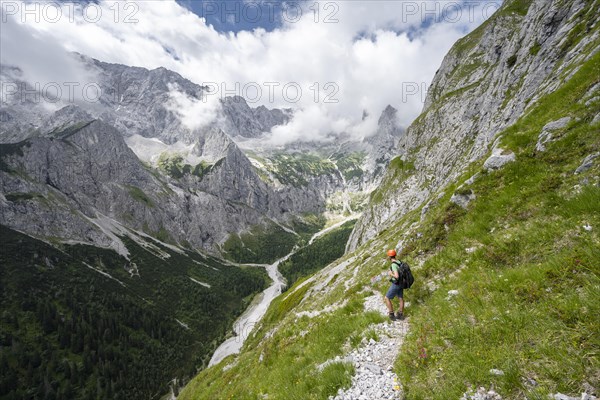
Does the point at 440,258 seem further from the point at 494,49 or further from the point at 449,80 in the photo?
the point at 449,80

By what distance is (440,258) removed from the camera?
1427 cm

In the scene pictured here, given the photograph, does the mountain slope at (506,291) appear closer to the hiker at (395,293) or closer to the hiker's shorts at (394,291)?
the hiker at (395,293)

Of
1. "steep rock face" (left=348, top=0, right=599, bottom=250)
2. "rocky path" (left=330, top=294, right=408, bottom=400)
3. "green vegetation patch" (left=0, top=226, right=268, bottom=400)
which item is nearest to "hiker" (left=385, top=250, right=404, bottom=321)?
"rocky path" (left=330, top=294, right=408, bottom=400)

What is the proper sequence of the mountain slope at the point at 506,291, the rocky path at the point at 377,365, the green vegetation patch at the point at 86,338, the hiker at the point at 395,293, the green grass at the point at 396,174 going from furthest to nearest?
the green vegetation patch at the point at 86,338 → the green grass at the point at 396,174 → the hiker at the point at 395,293 → the rocky path at the point at 377,365 → the mountain slope at the point at 506,291

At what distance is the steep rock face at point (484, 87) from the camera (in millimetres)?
44344

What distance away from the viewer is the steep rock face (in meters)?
44.3

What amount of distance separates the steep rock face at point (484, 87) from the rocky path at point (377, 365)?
1292 inches

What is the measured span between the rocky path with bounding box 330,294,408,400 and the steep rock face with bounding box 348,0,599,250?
32.8 metres

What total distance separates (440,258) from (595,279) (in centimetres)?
841

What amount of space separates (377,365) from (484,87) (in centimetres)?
11038

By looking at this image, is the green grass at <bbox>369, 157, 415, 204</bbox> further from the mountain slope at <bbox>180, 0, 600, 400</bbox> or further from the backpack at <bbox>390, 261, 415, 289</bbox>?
the backpack at <bbox>390, 261, 415, 289</bbox>

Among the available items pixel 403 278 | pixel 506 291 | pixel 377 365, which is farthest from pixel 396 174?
pixel 377 365

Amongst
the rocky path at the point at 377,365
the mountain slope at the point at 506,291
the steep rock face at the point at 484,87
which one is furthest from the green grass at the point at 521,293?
the steep rock face at the point at 484,87

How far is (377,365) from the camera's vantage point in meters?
8.66
